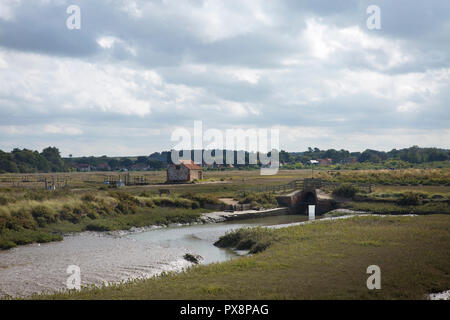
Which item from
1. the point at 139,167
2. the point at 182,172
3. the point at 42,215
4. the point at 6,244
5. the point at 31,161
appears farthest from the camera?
the point at 139,167

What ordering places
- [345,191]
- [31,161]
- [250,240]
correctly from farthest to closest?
[31,161], [345,191], [250,240]

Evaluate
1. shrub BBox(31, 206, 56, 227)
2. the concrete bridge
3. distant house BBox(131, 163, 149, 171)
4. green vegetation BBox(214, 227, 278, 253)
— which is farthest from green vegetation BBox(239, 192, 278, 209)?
distant house BBox(131, 163, 149, 171)

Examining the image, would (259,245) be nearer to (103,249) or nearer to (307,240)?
(307,240)

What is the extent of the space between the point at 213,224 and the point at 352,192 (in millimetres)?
19201

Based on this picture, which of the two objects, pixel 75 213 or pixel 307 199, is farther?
pixel 307 199

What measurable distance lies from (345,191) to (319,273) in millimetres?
38388

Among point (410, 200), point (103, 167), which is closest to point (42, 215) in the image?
point (410, 200)

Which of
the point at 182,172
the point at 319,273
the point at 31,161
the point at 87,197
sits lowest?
the point at 319,273

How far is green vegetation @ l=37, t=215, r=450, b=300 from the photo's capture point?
1306 cm

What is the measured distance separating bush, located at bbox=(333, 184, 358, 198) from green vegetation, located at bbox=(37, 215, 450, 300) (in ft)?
90.4

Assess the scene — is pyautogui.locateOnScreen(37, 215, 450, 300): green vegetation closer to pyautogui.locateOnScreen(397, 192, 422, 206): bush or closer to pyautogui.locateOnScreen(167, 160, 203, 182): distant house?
pyautogui.locateOnScreen(397, 192, 422, 206): bush

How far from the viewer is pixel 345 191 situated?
2050 inches

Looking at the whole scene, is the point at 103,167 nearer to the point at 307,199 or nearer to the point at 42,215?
the point at 307,199

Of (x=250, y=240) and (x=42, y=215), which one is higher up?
(x=42, y=215)
